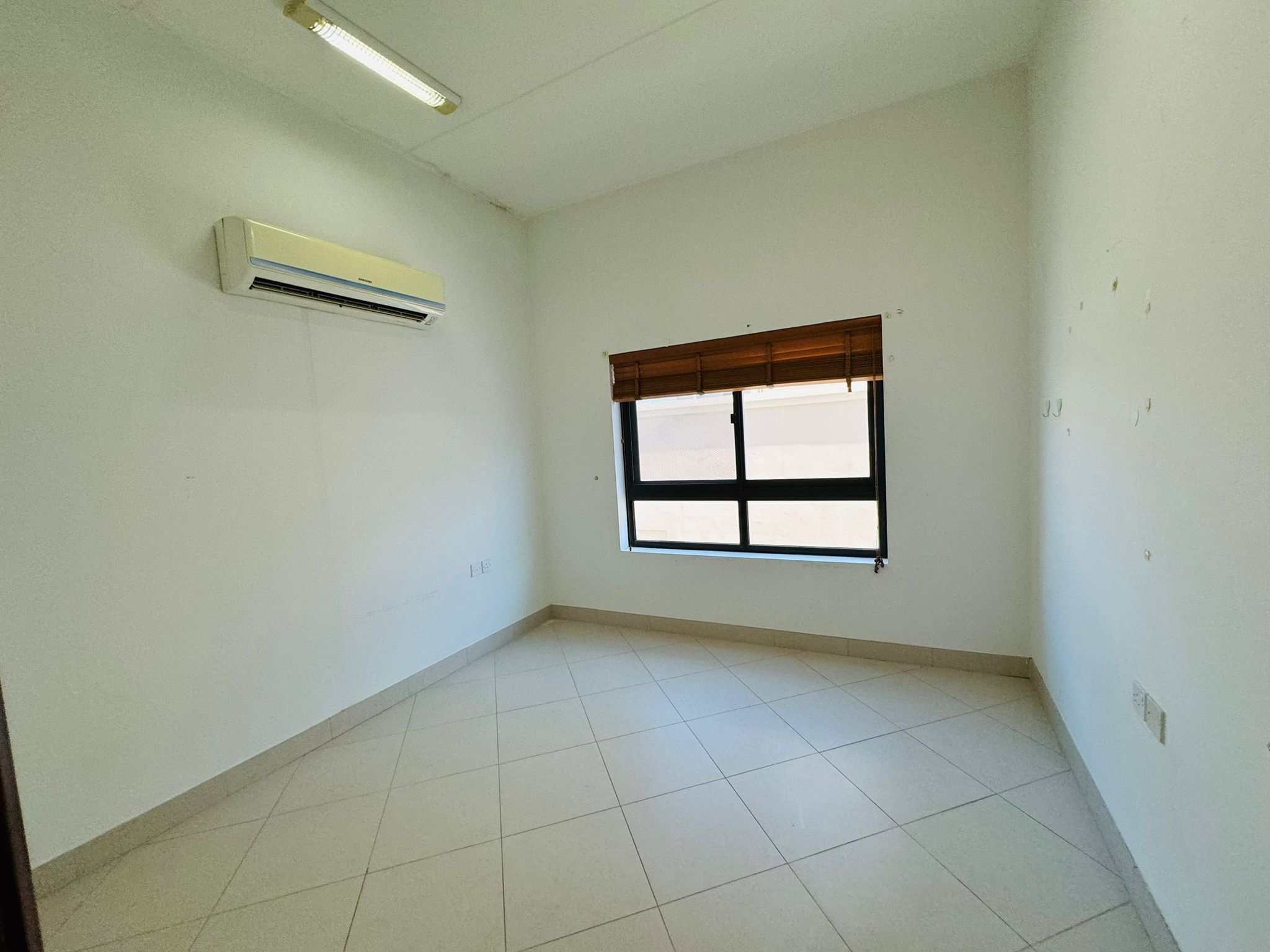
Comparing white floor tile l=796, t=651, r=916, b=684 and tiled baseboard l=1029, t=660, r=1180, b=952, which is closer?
tiled baseboard l=1029, t=660, r=1180, b=952

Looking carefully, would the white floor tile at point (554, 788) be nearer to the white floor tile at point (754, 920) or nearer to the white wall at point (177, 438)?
the white floor tile at point (754, 920)

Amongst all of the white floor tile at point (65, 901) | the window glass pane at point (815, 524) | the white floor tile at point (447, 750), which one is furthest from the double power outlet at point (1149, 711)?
the white floor tile at point (65, 901)

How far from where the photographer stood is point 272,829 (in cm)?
202

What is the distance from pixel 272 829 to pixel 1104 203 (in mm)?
3775

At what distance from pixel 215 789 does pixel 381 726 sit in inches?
27.6

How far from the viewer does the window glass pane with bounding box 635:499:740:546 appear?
3668 mm

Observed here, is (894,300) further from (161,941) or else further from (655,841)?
(161,941)

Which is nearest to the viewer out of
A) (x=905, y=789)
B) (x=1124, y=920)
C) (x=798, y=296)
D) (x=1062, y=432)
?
(x=1124, y=920)

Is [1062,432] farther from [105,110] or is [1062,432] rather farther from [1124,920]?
[105,110]

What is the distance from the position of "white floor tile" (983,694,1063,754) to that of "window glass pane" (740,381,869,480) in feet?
4.60

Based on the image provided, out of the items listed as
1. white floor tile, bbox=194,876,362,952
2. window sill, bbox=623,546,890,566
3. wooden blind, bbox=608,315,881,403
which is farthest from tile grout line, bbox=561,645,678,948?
wooden blind, bbox=608,315,881,403

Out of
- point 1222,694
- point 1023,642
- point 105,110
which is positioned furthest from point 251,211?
point 1023,642

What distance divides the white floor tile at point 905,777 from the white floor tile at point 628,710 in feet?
2.77

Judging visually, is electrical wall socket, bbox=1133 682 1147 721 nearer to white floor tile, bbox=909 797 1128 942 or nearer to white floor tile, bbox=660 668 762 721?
white floor tile, bbox=909 797 1128 942
